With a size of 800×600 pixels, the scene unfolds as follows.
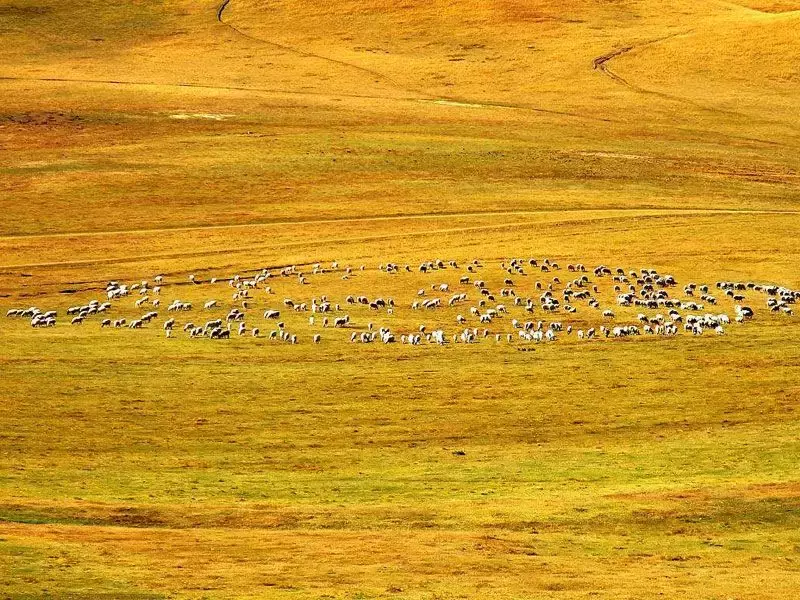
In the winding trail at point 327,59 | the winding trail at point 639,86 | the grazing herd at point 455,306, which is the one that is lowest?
the winding trail at point 639,86

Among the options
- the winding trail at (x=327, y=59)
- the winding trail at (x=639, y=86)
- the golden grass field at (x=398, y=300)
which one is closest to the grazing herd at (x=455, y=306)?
the golden grass field at (x=398, y=300)

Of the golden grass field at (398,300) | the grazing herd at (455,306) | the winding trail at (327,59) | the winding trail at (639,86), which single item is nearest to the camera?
the golden grass field at (398,300)

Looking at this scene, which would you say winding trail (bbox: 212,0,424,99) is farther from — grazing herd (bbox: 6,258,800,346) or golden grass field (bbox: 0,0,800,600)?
grazing herd (bbox: 6,258,800,346)

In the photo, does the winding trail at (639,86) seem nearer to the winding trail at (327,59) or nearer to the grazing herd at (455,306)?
the winding trail at (327,59)

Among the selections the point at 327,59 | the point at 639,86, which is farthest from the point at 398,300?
the point at 327,59

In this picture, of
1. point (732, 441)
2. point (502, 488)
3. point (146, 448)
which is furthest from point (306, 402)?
point (732, 441)
